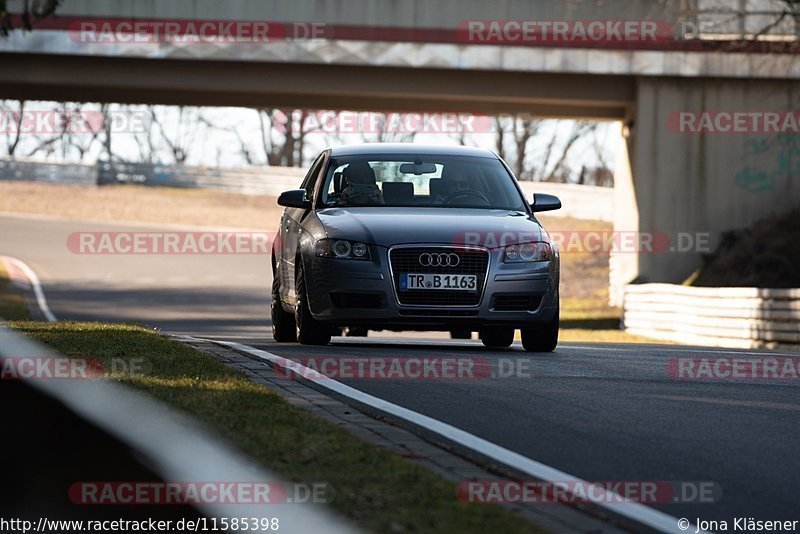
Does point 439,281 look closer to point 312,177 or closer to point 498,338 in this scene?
point 498,338

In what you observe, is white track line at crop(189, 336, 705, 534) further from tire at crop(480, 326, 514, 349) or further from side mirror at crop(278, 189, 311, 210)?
tire at crop(480, 326, 514, 349)

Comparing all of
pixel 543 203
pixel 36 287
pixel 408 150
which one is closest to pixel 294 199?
pixel 408 150

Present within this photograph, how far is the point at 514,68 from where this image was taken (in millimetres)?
31141

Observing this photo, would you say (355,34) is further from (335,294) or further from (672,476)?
(672,476)

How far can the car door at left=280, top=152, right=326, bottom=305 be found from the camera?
42.8 ft

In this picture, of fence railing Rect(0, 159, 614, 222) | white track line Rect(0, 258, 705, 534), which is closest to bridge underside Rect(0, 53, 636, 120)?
white track line Rect(0, 258, 705, 534)

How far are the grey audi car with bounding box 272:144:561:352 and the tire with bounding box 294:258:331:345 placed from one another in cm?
1

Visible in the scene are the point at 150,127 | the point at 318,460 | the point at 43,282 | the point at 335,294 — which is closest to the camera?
the point at 318,460

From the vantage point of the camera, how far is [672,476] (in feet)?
20.8

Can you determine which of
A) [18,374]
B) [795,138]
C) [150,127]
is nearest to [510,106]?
[795,138]

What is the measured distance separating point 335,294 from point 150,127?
280ft

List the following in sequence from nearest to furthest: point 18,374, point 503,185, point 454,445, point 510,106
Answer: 1. point 454,445
2. point 18,374
3. point 503,185
4. point 510,106

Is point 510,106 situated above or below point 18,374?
above

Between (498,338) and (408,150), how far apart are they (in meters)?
1.86
